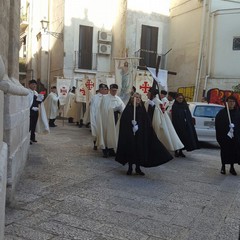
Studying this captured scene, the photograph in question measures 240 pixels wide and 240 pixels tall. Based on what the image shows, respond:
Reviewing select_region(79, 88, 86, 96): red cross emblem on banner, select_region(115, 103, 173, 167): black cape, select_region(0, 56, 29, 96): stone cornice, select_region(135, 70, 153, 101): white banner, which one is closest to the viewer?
select_region(0, 56, 29, 96): stone cornice

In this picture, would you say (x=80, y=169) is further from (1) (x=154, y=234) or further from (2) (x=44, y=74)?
(2) (x=44, y=74)

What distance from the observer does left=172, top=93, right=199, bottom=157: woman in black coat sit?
995 centimetres

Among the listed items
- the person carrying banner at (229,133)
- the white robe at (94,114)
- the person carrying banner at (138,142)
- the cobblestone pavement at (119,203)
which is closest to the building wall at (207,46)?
the white robe at (94,114)

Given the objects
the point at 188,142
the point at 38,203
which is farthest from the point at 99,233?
the point at 188,142

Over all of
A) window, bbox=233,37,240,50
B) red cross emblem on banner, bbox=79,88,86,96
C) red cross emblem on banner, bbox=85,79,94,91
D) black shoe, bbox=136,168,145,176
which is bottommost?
black shoe, bbox=136,168,145,176

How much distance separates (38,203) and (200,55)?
647 inches

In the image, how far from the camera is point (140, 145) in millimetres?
7113

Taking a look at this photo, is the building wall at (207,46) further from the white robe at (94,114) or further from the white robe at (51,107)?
the white robe at (94,114)

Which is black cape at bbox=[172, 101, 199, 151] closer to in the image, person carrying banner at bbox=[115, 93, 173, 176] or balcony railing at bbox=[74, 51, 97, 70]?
person carrying banner at bbox=[115, 93, 173, 176]

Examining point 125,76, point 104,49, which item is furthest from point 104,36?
point 125,76

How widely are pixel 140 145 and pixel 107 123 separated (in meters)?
2.17

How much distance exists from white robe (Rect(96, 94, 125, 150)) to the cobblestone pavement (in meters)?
0.51

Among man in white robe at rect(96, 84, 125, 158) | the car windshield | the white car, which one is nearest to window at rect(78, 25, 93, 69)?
the car windshield

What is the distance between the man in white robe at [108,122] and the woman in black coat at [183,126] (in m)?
1.71
